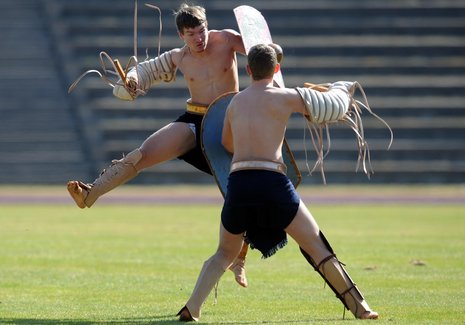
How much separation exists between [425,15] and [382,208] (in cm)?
1302

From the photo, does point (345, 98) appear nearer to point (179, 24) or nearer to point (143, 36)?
point (179, 24)

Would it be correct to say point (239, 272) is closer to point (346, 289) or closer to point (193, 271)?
point (346, 289)

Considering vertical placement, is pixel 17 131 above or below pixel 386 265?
below

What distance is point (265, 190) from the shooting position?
25.6 feet

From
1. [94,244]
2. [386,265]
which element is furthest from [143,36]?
[386,265]

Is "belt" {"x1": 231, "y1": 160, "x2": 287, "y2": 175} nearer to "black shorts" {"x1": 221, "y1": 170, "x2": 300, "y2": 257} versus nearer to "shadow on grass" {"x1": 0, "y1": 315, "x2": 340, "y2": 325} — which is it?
"black shorts" {"x1": 221, "y1": 170, "x2": 300, "y2": 257}

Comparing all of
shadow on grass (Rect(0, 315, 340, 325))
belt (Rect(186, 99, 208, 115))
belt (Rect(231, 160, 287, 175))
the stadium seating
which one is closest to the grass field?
shadow on grass (Rect(0, 315, 340, 325))

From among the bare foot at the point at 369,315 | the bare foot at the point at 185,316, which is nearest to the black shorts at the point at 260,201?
the bare foot at the point at 185,316

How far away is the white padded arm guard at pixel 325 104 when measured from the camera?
316 inches

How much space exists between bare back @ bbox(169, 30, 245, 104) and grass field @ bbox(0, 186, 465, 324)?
1.58 m

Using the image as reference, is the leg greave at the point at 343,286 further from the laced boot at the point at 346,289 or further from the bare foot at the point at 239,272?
the bare foot at the point at 239,272

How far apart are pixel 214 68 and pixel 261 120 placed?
167cm

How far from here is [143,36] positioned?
34.1 metres

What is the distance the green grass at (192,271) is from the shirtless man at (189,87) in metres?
0.77
